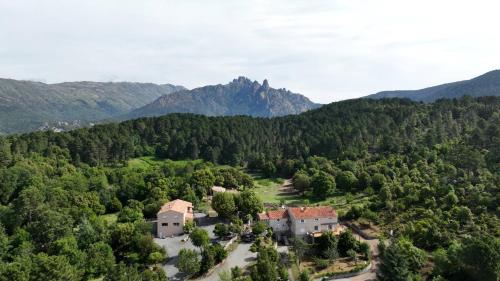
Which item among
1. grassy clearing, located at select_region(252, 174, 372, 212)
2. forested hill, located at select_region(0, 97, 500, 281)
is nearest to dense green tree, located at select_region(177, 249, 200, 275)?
forested hill, located at select_region(0, 97, 500, 281)

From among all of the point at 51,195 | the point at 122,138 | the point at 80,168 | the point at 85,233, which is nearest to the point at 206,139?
the point at 122,138

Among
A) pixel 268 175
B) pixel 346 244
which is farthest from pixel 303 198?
pixel 346 244

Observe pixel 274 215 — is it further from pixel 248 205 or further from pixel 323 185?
pixel 323 185

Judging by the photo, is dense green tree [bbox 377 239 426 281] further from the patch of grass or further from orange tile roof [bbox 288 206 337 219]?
the patch of grass

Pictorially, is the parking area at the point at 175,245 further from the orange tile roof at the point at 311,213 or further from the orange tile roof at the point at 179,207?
the orange tile roof at the point at 311,213

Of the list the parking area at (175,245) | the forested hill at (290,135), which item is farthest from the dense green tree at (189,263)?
the forested hill at (290,135)

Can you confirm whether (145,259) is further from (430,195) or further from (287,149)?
(287,149)
